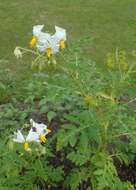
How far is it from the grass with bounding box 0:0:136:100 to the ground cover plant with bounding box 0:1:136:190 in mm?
2375

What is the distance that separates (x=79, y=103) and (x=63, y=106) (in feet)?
1.07

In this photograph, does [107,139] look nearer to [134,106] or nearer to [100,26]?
[134,106]

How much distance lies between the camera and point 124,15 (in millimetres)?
7734

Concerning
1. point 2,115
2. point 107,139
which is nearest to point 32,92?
point 2,115

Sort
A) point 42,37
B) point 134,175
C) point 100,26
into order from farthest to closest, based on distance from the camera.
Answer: point 100,26, point 134,175, point 42,37

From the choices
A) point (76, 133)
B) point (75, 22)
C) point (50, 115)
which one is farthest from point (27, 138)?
point (75, 22)

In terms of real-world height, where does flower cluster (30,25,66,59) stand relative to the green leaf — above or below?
above

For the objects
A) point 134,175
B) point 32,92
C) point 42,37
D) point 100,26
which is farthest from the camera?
point 100,26

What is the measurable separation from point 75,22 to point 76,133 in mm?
4069

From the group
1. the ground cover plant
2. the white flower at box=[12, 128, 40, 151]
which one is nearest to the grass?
the ground cover plant

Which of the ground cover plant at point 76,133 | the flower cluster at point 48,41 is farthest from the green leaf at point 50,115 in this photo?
the flower cluster at point 48,41

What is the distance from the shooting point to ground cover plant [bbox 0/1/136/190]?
340 cm

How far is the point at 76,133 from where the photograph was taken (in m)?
3.59

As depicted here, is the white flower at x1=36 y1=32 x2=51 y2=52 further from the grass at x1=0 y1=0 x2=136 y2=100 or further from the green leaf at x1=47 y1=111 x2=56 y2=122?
the grass at x1=0 y1=0 x2=136 y2=100
